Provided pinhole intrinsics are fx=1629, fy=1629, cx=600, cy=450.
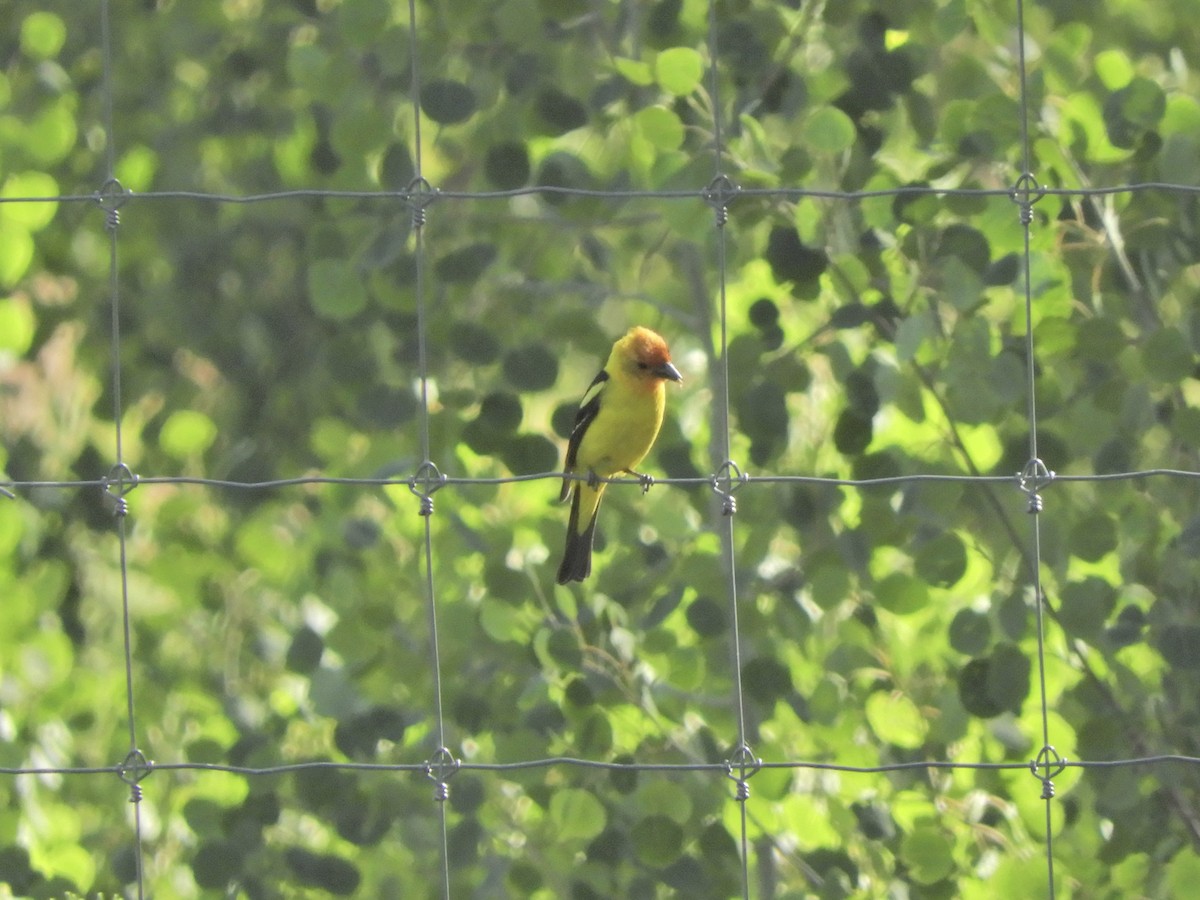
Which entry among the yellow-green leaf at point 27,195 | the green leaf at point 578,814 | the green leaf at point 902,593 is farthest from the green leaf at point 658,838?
the yellow-green leaf at point 27,195

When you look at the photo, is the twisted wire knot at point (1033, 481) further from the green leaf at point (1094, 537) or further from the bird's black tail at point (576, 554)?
the bird's black tail at point (576, 554)

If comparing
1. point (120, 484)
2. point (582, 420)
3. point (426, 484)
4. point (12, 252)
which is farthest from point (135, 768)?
point (12, 252)

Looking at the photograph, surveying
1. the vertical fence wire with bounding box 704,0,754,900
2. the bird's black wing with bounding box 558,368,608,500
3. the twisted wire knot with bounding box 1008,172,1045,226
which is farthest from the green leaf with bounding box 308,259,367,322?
the twisted wire knot with bounding box 1008,172,1045,226

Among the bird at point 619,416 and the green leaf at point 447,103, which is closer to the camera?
the green leaf at point 447,103

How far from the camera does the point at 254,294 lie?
3.75 metres

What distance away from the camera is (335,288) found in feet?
10.1

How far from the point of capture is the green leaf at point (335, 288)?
3.08 meters

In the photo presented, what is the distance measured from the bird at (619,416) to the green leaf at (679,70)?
62 centimetres

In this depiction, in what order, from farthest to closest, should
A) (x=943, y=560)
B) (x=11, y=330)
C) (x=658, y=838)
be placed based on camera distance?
(x=11, y=330) < (x=658, y=838) < (x=943, y=560)

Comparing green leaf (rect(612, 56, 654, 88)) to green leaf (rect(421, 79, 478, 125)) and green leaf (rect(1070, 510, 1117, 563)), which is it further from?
green leaf (rect(1070, 510, 1117, 563))

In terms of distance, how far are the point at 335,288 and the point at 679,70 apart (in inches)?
31.6

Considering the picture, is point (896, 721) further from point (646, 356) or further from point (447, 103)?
point (447, 103)

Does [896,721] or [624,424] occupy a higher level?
[624,424]

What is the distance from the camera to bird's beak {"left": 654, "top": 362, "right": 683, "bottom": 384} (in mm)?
3240
